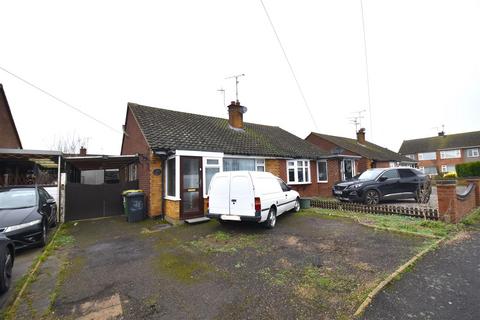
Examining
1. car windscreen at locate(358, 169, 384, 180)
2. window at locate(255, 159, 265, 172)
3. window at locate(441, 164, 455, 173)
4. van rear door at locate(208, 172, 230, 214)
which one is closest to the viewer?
van rear door at locate(208, 172, 230, 214)

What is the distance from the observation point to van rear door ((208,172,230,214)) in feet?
24.7

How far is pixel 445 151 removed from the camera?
4447 cm

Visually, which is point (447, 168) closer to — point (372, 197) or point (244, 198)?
point (372, 197)

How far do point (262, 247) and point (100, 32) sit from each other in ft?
30.6

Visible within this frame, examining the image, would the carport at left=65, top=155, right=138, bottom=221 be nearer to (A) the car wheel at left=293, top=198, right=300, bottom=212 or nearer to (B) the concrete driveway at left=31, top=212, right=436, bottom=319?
(B) the concrete driveway at left=31, top=212, right=436, bottom=319

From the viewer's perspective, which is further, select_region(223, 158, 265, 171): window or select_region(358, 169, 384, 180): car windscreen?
select_region(223, 158, 265, 171): window

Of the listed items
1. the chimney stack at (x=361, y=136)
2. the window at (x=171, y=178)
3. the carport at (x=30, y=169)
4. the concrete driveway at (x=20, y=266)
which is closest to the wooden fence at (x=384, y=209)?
the window at (x=171, y=178)

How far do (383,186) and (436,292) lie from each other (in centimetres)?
859

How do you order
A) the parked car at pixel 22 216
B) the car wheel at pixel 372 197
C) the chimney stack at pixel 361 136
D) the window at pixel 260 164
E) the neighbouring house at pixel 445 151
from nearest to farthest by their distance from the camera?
1. the parked car at pixel 22 216
2. the car wheel at pixel 372 197
3. the window at pixel 260 164
4. the chimney stack at pixel 361 136
5. the neighbouring house at pixel 445 151

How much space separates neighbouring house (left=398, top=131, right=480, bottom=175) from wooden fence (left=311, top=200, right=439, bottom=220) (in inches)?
1779

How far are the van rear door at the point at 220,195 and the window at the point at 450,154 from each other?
178 ft

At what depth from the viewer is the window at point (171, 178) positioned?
31.5 ft

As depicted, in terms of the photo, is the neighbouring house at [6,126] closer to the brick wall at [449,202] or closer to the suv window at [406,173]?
the brick wall at [449,202]

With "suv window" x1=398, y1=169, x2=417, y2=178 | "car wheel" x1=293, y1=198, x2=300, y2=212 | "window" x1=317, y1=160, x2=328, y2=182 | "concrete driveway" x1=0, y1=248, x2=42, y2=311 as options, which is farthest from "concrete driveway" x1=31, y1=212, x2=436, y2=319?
"window" x1=317, y1=160, x2=328, y2=182
